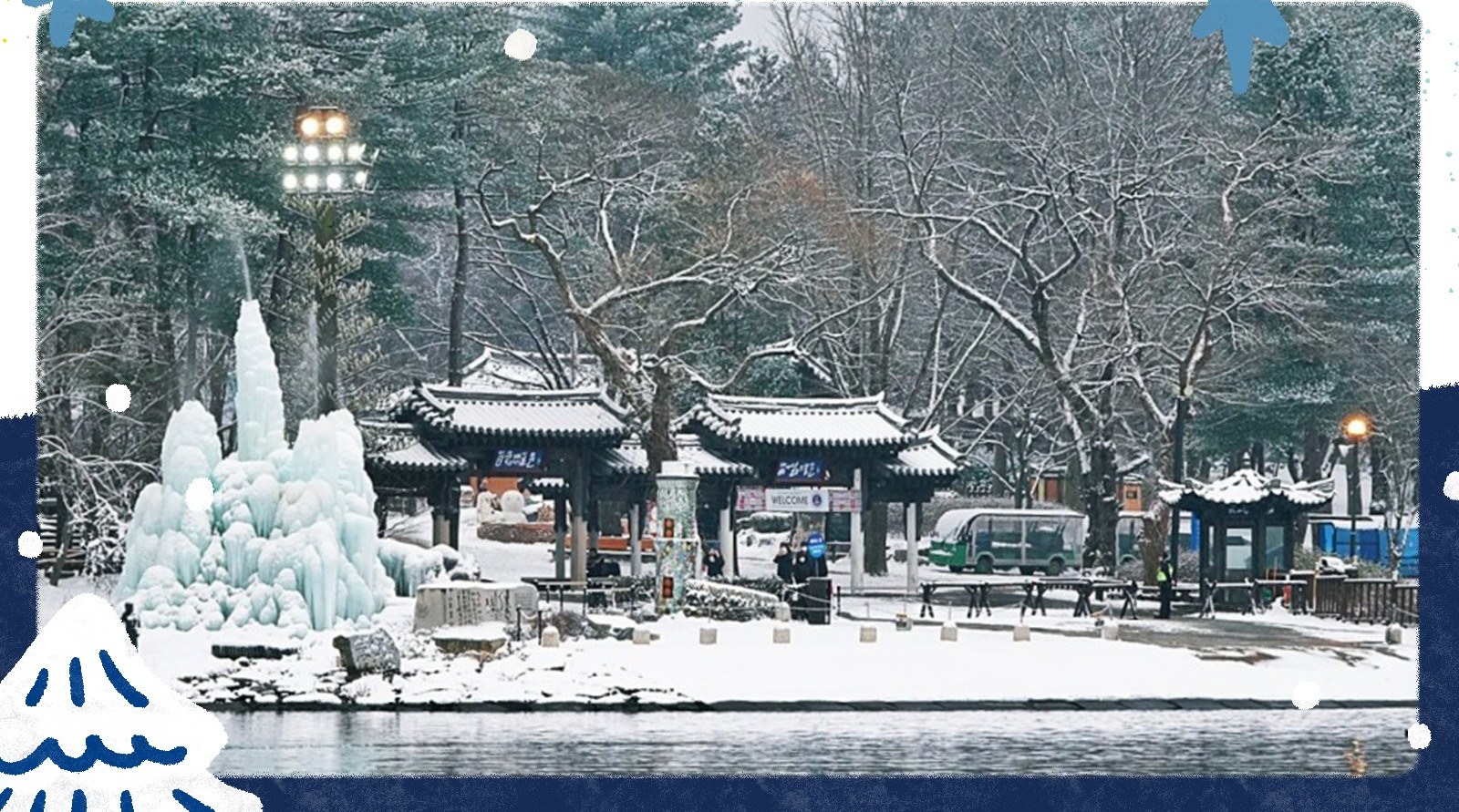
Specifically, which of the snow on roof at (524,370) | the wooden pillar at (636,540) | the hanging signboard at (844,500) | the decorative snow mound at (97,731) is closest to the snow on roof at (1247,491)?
the hanging signboard at (844,500)

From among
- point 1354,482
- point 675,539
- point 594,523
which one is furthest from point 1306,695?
point 594,523

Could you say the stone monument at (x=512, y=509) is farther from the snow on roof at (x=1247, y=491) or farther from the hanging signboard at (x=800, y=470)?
the snow on roof at (x=1247, y=491)

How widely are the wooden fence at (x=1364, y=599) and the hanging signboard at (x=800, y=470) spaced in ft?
8.03

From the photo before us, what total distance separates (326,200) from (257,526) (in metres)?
1.49

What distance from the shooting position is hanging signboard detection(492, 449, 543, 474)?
1144 centimetres

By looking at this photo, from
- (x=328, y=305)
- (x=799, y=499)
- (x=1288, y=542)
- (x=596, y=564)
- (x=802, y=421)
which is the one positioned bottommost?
(x=596, y=564)

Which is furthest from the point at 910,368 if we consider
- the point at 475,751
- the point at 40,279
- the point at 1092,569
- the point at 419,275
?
the point at 40,279

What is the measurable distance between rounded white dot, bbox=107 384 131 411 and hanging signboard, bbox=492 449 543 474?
75.3 inches

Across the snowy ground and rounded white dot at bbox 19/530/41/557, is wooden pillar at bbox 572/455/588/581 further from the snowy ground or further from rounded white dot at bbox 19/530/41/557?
rounded white dot at bbox 19/530/41/557

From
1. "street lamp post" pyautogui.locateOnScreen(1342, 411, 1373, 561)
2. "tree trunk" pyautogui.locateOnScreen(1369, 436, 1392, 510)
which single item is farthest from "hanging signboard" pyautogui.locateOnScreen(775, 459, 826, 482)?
"tree trunk" pyautogui.locateOnScreen(1369, 436, 1392, 510)

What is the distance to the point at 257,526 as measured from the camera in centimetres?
1060

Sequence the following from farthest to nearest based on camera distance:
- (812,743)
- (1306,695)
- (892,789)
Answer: (1306,695)
(812,743)
(892,789)

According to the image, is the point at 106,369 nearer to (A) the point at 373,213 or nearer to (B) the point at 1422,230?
(A) the point at 373,213

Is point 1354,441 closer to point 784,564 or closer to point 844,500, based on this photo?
point 844,500
